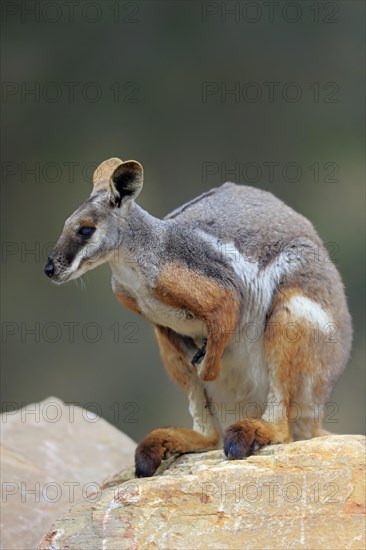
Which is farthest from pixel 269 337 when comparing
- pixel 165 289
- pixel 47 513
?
pixel 47 513

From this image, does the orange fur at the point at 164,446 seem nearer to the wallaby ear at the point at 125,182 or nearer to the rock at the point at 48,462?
the rock at the point at 48,462

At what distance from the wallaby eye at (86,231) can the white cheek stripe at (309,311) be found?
1.10 meters

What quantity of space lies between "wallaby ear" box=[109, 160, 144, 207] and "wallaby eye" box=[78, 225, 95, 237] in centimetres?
20

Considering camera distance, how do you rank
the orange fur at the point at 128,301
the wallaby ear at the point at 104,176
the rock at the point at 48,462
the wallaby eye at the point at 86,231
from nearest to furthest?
the wallaby eye at the point at 86,231, the wallaby ear at the point at 104,176, the orange fur at the point at 128,301, the rock at the point at 48,462

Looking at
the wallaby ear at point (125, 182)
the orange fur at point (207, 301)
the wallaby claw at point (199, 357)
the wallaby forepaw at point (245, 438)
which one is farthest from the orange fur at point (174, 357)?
the wallaby ear at point (125, 182)

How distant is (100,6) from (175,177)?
1.74 meters

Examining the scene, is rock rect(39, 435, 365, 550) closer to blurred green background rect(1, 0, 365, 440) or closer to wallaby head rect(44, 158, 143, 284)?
wallaby head rect(44, 158, 143, 284)

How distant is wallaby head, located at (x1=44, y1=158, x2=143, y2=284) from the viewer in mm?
4602

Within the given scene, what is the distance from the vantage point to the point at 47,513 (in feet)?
18.5

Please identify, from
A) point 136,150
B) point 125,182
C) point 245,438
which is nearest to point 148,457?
point 245,438

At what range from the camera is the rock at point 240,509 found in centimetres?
368

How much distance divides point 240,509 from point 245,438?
33.1 inches

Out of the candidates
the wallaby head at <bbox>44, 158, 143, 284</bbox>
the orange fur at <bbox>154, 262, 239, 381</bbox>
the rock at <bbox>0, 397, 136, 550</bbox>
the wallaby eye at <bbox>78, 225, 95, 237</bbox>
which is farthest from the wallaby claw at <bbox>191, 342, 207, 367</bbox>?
the rock at <bbox>0, 397, 136, 550</bbox>

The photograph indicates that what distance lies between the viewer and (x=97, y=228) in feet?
15.4
